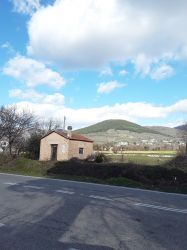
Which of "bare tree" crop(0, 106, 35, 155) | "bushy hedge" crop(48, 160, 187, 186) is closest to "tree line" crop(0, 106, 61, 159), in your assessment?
"bare tree" crop(0, 106, 35, 155)

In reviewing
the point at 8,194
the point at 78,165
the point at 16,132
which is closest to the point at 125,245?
the point at 8,194

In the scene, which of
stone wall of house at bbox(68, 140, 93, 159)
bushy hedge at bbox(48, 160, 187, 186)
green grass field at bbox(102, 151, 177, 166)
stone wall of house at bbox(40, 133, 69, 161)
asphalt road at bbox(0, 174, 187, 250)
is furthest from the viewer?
stone wall of house at bbox(68, 140, 93, 159)

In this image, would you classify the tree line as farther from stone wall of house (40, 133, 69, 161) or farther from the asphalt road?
the asphalt road

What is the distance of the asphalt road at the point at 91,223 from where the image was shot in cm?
670

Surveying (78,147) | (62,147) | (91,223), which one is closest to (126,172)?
(91,223)

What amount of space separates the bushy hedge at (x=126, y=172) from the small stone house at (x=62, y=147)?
12.8 m

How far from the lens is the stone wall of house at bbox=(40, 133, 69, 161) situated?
1708 inches

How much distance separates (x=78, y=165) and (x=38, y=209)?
60.2 feet

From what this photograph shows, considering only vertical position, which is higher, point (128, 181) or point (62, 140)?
point (62, 140)

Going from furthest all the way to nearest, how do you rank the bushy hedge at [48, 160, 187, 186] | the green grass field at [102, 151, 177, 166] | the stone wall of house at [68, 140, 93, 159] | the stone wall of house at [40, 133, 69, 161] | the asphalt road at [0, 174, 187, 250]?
the stone wall of house at [68, 140, 93, 159]
the stone wall of house at [40, 133, 69, 161]
the green grass field at [102, 151, 177, 166]
the bushy hedge at [48, 160, 187, 186]
the asphalt road at [0, 174, 187, 250]

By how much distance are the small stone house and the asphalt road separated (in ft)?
99.8

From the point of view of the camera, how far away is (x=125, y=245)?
655cm

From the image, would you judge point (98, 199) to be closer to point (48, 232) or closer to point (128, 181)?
point (48, 232)

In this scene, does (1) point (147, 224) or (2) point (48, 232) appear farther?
(1) point (147, 224)
